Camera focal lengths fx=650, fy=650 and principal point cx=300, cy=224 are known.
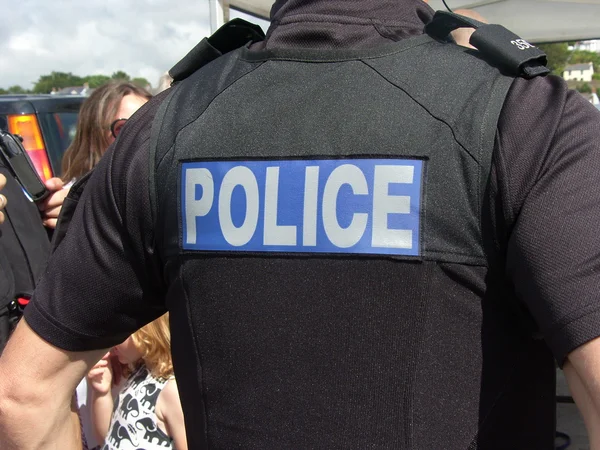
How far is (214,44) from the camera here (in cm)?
125

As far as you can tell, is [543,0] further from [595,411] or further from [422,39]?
[595,411]

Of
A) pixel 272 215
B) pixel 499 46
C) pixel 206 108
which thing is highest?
pixel 499 46

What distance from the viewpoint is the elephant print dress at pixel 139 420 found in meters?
1.98

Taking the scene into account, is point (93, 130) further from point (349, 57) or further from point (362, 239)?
point (362, 239)

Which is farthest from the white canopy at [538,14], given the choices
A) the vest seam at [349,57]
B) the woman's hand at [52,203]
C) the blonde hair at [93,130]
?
the vest seam at [349,57]

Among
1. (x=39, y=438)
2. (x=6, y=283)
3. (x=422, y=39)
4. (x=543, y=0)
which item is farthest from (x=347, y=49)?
(x=543, y=0)

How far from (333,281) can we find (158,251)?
34 cm

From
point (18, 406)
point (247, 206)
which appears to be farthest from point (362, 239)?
point (18, 406)

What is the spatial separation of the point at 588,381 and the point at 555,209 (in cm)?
22

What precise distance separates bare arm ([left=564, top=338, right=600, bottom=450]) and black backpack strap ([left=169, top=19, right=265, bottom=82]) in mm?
792

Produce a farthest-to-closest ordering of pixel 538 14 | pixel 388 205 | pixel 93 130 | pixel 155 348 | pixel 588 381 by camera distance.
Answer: pixel 538 14, pixel 93 130, pixel 155 348, pixel 388 205, pixel 588 381

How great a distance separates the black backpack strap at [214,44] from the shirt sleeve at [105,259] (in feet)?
0.36

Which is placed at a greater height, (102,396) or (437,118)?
(437,118)

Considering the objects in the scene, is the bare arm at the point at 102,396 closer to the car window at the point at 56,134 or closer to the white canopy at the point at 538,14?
the car window at the point at 56,134
